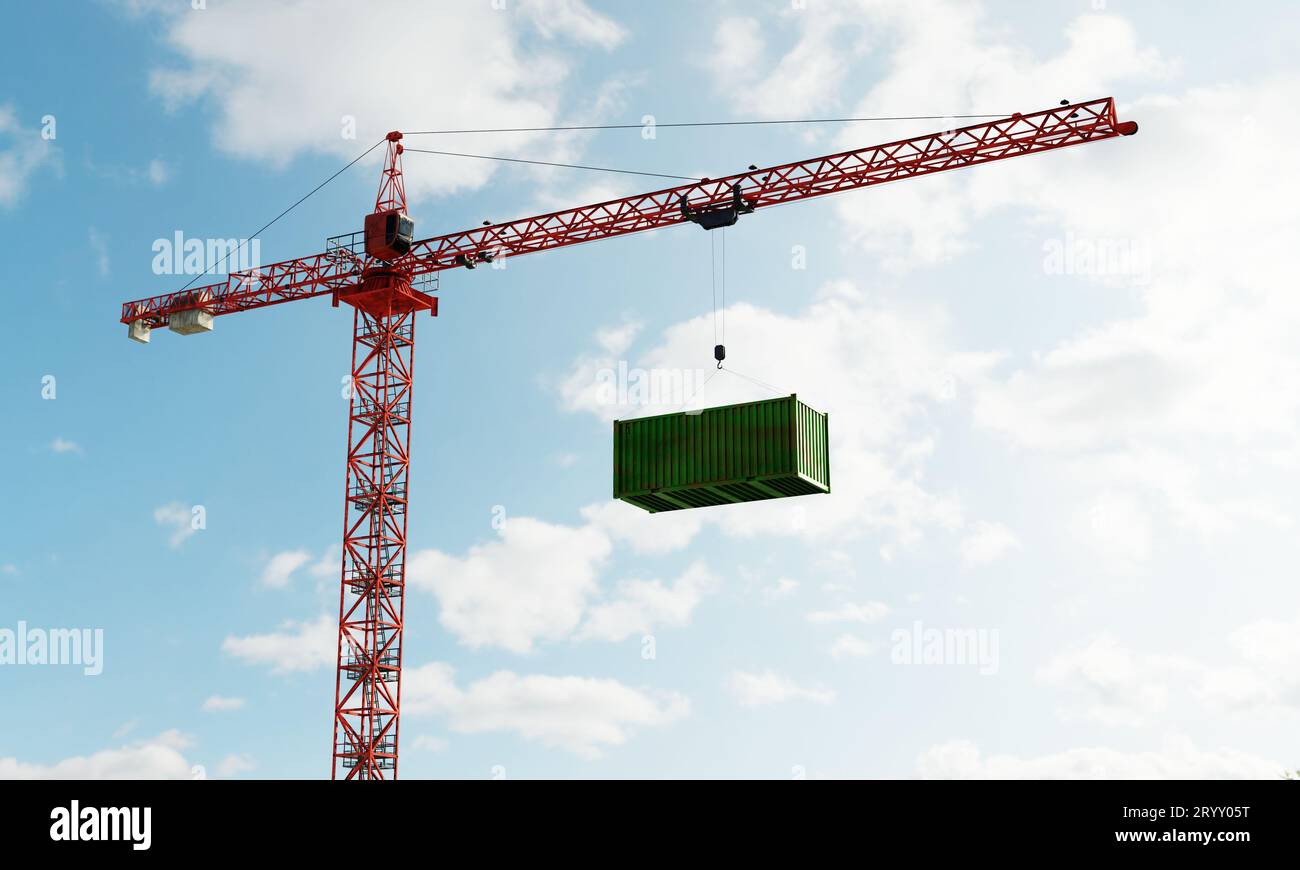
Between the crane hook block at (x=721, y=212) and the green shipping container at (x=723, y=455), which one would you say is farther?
the crane hook block at (x=721, y=212)

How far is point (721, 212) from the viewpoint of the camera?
62781mm

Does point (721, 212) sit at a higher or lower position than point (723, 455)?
higher

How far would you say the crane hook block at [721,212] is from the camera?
204 ft

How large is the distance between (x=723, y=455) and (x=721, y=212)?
2193 centimetres

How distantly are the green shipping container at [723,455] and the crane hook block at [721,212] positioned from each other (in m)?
19.3

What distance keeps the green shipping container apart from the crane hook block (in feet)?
63.3

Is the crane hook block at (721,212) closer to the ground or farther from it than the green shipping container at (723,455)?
farther from it

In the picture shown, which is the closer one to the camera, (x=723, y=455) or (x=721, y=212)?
(x=723, y=455)

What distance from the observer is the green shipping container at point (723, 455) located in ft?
140

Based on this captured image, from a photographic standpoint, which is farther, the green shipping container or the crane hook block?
the crane hook block

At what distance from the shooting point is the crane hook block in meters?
62.3

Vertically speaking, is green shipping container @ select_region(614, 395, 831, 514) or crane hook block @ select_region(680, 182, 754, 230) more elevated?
crane hook block @ select_region(680, 182, 754, 230)
